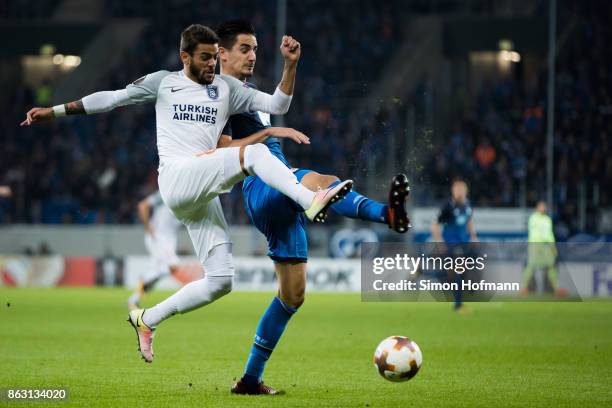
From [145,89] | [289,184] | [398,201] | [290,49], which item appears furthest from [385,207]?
[145,89]

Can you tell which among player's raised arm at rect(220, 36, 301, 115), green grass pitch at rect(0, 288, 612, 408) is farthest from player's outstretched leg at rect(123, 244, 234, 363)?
player's raised arm at rect(220, 36, 301, 115)

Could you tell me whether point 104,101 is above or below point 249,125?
above

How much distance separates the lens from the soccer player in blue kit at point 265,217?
790 cm

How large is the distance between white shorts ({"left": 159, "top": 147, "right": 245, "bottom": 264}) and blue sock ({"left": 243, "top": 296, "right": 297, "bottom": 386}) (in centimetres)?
69

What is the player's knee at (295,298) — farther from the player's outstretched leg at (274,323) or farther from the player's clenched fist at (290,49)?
the player's clenched fist at (290,49)

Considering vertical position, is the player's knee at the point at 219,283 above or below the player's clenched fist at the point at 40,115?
below

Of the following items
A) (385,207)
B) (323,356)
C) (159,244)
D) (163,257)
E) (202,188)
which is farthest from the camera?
(159,244)

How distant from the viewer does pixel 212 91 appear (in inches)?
305

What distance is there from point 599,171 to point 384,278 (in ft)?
18.1

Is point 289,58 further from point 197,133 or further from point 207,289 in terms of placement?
point 207,289

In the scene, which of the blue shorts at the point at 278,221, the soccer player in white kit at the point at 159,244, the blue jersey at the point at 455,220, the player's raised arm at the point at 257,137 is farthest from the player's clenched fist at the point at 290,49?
the blue jersey at the point at 455,220

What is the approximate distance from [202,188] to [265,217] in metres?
0.75

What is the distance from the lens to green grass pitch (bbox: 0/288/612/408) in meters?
7.84

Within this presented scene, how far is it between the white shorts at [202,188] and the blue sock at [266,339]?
2.25 feet
